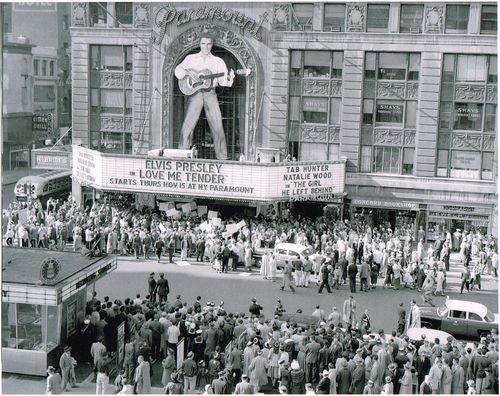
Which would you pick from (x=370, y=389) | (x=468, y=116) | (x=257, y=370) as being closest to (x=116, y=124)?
(x=468, y=116)

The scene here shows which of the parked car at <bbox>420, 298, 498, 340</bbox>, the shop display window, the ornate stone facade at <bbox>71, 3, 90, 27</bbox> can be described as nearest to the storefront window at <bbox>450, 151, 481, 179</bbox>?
the parked car at <bbox>420, 298, 498, 340</bbox>

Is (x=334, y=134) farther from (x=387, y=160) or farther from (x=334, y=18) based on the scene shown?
(x=334, y=18)

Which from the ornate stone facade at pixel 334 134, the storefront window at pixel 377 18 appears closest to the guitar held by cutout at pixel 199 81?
the ornate stone facade at pixel 334 134

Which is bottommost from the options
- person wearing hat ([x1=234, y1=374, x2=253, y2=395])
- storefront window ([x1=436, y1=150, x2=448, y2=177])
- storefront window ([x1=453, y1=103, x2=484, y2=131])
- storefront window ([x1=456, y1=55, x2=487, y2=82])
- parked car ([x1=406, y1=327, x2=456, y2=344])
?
parked car ([x1=406, y1=327, x2=456, y2=344])

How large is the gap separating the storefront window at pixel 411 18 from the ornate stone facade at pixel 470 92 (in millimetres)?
3997

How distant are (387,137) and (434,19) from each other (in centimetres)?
709

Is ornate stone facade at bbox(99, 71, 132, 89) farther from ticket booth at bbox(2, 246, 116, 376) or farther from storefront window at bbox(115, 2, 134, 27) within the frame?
ticket booth at bbox(2, 246, 116, 376)

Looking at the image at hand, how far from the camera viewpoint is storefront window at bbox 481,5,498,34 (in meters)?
37.6

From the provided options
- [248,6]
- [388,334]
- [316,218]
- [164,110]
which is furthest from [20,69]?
[388,334]

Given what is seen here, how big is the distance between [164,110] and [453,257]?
19.3m

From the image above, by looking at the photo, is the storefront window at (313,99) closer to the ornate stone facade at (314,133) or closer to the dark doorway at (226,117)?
the ornate stone facade at (314,133)

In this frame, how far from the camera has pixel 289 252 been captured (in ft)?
106

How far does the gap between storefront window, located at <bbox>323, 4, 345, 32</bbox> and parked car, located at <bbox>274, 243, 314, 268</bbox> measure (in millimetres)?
14396

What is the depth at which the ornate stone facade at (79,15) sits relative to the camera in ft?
139
